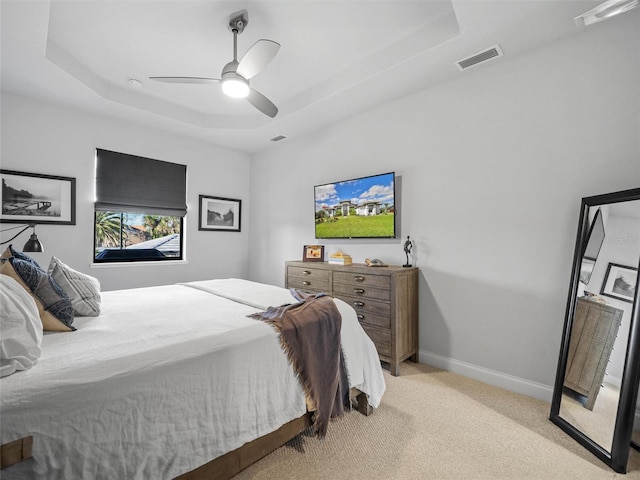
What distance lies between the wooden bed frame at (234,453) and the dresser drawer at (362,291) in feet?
4.25

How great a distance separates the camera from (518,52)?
2.46 meters

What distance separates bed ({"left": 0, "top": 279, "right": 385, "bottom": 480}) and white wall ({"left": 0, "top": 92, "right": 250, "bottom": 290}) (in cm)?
222

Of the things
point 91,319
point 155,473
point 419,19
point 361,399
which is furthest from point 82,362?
point 419,19

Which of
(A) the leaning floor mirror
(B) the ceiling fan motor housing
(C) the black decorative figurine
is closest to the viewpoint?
(A) the leaning floor mirror

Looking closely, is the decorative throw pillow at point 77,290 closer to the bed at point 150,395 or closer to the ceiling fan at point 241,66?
the bed at point 150,395

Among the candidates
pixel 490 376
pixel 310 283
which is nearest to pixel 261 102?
pixel 310 283

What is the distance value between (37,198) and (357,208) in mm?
3414

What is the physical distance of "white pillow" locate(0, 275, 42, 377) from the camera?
1053mm

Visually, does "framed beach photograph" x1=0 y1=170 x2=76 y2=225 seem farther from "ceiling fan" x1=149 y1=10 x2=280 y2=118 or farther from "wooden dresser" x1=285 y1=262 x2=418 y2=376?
"wooden dresser" x1=285 y1=262 x2=418 y2=376

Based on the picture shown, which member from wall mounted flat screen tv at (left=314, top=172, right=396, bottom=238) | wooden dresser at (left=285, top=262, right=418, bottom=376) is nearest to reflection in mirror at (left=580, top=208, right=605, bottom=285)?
wooden dresser at (left=285, top=262, right=418, bottom=376)

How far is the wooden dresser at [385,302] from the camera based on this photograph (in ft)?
8.94

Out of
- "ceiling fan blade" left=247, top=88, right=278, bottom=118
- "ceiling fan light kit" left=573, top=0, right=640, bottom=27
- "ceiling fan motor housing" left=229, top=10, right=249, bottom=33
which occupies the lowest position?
"ceiling fan blade" left=247, top=88, right=278, bottom=118

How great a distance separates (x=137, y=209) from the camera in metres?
3.96

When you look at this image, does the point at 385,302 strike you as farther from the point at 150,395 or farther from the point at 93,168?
the point at 93,168
